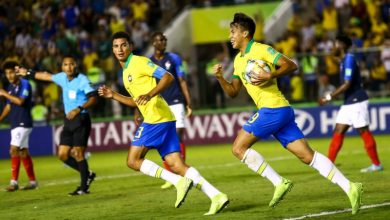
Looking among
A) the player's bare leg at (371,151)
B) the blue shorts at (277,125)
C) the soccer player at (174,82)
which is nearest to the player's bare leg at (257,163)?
the blue shorts at (277,125)

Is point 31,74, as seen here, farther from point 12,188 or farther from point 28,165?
point 12,188

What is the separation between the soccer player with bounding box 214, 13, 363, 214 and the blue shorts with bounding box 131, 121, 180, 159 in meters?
0.81

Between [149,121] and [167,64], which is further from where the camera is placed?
[167,64]

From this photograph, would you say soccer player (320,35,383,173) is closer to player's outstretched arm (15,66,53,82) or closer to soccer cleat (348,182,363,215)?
player's outstretched arm (15,66,53,82)

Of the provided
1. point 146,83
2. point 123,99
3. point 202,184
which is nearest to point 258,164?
point 202,184

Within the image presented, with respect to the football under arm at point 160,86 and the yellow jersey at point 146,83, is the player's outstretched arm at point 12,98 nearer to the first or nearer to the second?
the yellow jersey at point 146,83

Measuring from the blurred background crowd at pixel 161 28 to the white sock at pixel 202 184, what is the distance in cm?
1299

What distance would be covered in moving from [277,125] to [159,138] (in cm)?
144

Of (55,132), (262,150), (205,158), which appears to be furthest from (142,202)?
(55,132)

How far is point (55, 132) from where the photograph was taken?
24.4m

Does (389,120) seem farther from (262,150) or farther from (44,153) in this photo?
(44,153)

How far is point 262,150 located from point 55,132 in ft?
17.1

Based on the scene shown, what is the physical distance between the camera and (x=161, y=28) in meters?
32.2

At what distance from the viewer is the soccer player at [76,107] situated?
585 inches
